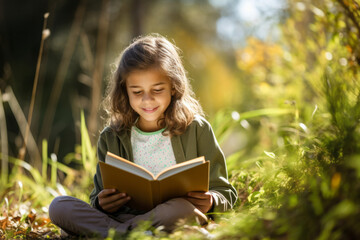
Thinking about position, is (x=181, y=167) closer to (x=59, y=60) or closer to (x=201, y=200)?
(x=201, y=200)

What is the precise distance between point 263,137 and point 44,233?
3.48 metres

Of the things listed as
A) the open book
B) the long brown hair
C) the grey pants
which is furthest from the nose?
the grey pants

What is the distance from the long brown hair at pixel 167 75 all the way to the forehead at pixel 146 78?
0.02 meters

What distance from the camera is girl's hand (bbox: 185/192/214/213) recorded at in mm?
1728

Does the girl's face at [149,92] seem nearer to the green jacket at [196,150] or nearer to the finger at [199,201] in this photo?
the green jacket at [196,150]

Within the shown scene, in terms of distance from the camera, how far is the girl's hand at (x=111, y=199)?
1743 mm

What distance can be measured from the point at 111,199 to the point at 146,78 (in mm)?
631

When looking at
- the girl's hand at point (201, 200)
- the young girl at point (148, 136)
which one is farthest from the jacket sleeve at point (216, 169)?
the girl's hand at point (201, 200)

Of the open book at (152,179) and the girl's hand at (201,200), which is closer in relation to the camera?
the open book at (152,179)

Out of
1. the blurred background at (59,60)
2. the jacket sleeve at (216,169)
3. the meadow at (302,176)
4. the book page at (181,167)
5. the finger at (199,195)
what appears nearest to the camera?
the meadow at (302,176)

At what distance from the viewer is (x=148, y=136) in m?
2.12

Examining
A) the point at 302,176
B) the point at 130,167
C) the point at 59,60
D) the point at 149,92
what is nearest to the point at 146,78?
the point at 149,92

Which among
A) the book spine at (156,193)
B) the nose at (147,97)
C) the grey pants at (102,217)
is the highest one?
the nose at (147,97)

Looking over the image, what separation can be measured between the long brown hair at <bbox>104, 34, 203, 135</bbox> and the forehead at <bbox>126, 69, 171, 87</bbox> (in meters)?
0.02
